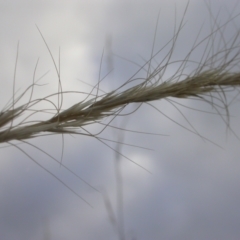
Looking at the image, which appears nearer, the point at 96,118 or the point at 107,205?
the point at 96,118

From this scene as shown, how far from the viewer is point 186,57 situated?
0.66m

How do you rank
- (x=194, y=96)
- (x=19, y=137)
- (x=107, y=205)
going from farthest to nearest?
(x=107, y=205), (x=194, y=96), (x=19, y=137)

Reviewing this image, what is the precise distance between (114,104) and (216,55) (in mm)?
221

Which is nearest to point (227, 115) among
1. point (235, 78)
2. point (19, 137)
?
point (235, 78)

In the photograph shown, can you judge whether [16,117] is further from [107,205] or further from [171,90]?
[107,205]

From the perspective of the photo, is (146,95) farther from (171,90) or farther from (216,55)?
(216,55)

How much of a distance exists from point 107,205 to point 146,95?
17.6 inches

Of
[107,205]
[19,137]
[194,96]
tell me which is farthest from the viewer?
[107,205]

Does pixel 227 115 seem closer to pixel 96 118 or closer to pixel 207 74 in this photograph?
pixel 207 74

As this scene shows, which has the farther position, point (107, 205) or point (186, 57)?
point (107, 205)

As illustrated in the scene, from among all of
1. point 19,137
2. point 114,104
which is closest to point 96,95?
point 114,104

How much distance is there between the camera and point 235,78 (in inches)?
23.9

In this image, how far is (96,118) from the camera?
1.89ft

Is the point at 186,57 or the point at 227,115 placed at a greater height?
the point at 186,57
